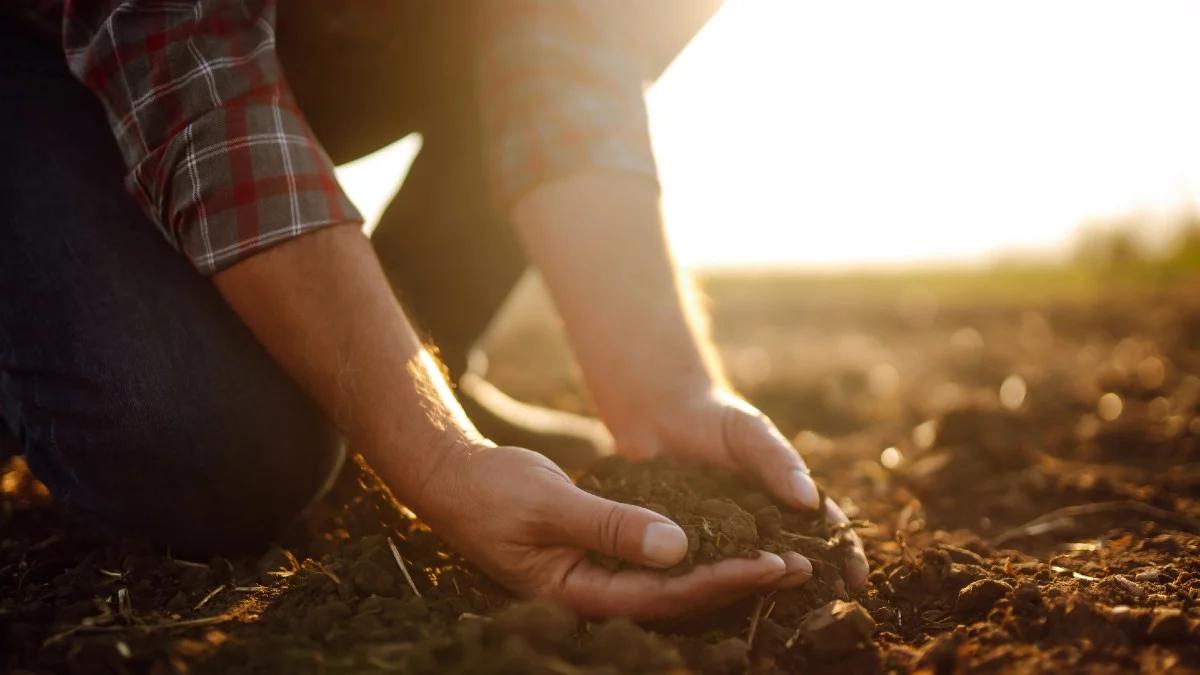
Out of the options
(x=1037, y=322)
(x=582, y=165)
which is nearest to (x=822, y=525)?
(x=582, y=165)

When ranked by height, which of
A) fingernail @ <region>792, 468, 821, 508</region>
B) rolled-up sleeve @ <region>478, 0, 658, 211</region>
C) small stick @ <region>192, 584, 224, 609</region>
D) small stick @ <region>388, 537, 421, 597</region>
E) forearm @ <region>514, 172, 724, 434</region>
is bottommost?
small stick @ <region>192, 584, 224, 609</region>

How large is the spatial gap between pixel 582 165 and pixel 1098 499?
5.31ft

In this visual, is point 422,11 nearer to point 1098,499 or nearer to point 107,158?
point 107,158

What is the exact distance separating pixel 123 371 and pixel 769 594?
1240 millimetres

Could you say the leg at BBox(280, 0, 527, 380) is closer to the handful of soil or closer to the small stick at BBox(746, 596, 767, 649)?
the handful of soil

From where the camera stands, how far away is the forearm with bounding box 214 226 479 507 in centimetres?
141

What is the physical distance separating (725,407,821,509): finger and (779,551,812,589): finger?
0.55ft

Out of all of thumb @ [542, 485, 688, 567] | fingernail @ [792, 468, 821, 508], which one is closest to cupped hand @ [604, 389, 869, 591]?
fingernail @ [792, 468, 821, 508]

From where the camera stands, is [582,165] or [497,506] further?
[582,165]

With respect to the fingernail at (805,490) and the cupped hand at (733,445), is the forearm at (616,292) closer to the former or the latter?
the cupped hand at (733,445)

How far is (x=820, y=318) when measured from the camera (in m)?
6.97

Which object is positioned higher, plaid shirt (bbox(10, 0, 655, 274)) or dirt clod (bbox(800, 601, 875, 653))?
plaid shirt (bbox(10, 0, 655, 274))

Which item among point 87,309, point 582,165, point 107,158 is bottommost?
point 87,309

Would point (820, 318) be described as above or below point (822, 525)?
above
